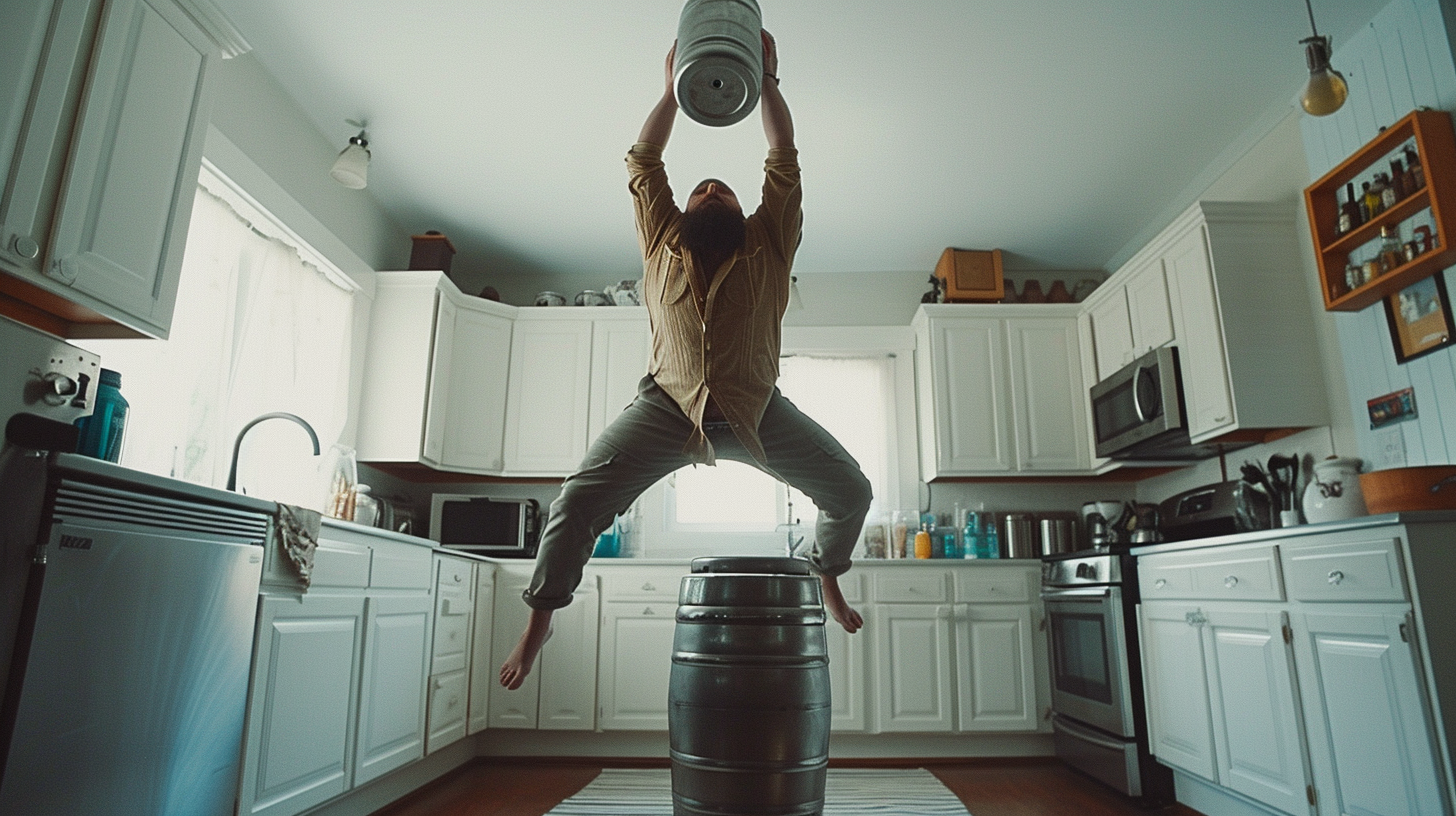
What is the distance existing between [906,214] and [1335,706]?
2952 millimetres

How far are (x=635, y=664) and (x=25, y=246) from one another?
2.87 m

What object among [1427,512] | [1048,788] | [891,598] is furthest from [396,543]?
[1427,512]

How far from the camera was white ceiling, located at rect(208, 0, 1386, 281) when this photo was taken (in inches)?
116

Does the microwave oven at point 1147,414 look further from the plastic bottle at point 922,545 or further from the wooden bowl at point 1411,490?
the wooden bowl at point 1411,490

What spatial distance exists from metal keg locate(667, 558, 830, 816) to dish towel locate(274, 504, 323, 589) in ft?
4.21

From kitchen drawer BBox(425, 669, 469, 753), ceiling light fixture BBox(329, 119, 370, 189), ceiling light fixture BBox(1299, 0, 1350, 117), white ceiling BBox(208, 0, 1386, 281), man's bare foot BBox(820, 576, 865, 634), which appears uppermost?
white ceiling BBox(208, 0, 1386, 281)

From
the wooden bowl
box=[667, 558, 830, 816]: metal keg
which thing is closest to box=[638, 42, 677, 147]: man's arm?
box=[667, 558, 830, 816]: metal keg

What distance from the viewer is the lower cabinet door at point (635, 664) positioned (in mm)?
3848

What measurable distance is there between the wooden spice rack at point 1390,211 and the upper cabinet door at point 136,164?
3.53 meters

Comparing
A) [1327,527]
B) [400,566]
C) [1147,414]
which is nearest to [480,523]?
[400,566]

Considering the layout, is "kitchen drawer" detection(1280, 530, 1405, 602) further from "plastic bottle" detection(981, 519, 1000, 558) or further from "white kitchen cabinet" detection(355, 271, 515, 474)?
"white kitchen cabinet" detection(355, 271, 515, 474)

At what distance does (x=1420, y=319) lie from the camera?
8.64 ft

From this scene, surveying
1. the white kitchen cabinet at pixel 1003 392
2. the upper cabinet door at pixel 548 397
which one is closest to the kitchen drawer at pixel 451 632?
the upper cabinet door at pixel 548 397

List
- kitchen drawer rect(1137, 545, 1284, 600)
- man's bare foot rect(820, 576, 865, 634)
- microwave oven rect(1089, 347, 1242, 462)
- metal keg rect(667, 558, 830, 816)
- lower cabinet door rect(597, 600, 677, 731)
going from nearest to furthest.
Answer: metal keg rect(667, 558, 830, 816) < man's bare foot rect(820, 576, 865, 634) < kitchen drawer rect(1137, 545, 1284, 600) < microwave oven rect(1089, 347, 1242, 462) < lower cabinet door rect(597, 600, 677, 731)
